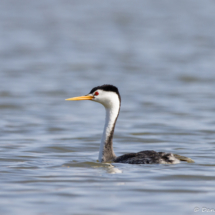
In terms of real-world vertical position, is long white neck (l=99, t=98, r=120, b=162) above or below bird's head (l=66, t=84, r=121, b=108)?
below

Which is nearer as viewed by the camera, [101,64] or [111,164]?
[111,164]

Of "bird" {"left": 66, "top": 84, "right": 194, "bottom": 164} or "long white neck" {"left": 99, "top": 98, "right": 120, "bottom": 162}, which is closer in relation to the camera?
"bird" {"left": 66, "top": 84, "right": 194, "bottom": 164}

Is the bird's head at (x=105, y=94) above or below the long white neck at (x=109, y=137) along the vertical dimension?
above

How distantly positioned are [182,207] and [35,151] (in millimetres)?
5315

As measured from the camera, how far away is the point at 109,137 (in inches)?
435

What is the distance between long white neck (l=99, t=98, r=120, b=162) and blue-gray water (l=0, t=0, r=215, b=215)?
26 centimetres

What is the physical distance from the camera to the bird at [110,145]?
33.9 ft

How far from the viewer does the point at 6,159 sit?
37.5 feet

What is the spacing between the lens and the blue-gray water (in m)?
8.30

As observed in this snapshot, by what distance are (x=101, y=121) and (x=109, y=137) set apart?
236 inches

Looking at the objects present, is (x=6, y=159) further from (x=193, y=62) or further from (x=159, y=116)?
(x=193, y=62)

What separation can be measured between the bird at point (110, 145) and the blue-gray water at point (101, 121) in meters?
0.15

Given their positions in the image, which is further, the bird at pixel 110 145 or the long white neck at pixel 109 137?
the long white neck at pixel 109 137

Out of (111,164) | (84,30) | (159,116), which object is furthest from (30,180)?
(84,30)
